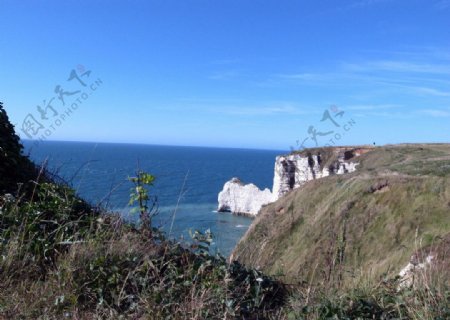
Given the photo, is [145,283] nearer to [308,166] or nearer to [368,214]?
[368,214]

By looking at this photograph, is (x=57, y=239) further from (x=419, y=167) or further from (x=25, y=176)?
(x=419, y=167)

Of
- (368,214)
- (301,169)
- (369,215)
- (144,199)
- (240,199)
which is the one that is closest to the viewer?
(144,199)

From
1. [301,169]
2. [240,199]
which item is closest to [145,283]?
[301,169]

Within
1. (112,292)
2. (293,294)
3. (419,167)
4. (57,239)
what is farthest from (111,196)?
(419,167)

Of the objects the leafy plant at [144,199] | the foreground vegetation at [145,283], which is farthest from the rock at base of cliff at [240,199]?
the foreground vegetation at [145,283]

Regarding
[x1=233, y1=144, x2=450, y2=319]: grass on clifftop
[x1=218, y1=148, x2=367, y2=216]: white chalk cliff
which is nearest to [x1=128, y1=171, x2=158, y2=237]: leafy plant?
[x1=233, y1=144, x2=450, y2=319]: grass on clifftop
